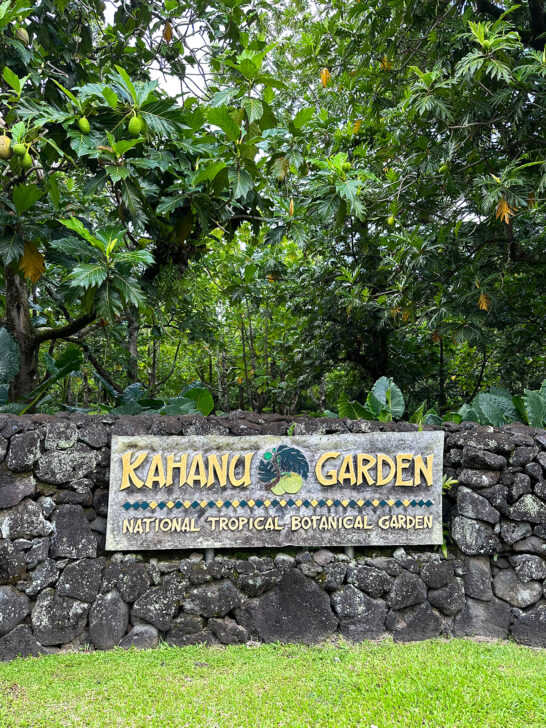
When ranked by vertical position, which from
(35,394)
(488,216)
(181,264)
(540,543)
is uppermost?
(488,216)

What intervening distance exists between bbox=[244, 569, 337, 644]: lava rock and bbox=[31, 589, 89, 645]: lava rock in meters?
1.03

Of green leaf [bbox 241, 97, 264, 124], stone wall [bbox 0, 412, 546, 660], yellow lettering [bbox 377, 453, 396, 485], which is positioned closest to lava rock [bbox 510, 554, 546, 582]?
stone wall [bbox 0, 412, 546, 660]

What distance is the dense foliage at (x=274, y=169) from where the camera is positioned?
332 cm

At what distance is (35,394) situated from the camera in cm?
425

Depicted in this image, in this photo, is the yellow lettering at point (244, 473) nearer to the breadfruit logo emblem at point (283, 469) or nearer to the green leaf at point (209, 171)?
the breadfruit logo emblem at point (283, 469)

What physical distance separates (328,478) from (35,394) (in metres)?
2.31

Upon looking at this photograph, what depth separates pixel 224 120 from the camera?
10.8 feet

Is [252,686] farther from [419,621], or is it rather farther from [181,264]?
[181,264]

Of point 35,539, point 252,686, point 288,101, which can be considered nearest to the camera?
point 252,686

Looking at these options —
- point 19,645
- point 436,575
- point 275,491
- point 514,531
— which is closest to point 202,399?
point 275,491

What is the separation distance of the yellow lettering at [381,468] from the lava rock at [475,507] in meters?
0.52

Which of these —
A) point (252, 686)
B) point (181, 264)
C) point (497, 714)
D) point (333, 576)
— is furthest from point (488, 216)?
point (252, 686)

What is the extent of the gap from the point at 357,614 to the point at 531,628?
1195 millimetres

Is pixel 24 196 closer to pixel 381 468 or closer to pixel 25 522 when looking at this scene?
pixel 25 522
